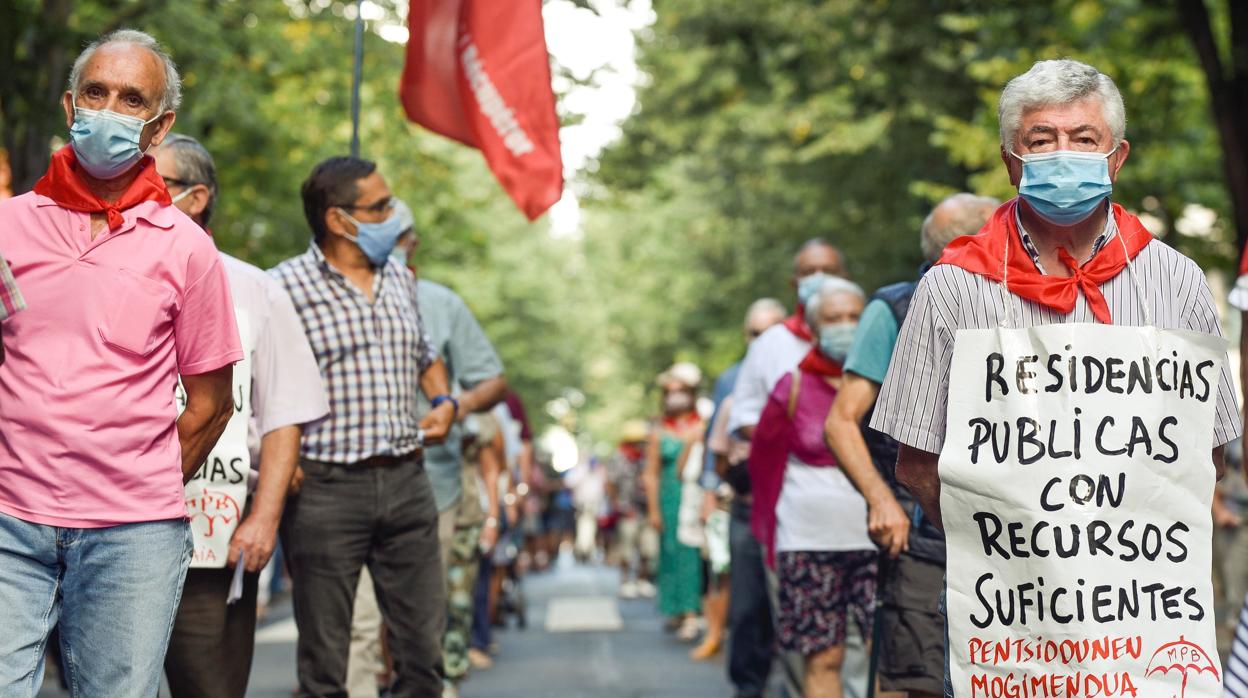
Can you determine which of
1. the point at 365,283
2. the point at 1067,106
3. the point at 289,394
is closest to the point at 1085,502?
the point at 1067,106

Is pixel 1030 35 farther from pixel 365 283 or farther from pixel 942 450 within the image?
pixel 942 450

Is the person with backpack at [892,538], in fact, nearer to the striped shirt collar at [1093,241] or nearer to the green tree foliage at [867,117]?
the striped shirt collar at [1093,241]

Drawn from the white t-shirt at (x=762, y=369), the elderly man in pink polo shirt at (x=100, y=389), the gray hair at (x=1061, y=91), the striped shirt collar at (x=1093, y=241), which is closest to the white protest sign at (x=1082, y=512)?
the striped shirt collar at (x=1093, y=241)

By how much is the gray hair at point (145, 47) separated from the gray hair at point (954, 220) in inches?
113

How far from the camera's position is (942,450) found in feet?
13.5

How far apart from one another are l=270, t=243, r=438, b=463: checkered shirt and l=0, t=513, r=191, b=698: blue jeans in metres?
2.01

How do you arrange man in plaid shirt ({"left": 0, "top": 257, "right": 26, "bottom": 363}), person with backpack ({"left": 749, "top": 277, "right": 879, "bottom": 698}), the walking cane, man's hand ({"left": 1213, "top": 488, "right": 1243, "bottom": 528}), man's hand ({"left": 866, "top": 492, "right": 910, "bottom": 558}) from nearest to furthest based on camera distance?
man in plaid shirt ({"left": 0, "top": 257, "right": 26, "bottom": 363}) → man's hand ({"left": 866, "top": 492, "right": 910, "bottom": 558}) → the walking cane → person with backpack ({"left": 749, "top": 277, "right": 879, "bottom": 698}) → man's hand ({"left": 1213, "top": 488, "right": 1243, "bottom": 528})

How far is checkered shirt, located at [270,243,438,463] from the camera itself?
6.27m

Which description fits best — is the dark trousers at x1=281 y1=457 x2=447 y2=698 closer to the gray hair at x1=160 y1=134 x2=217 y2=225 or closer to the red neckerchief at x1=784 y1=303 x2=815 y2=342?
the gray hair at x1=160 y1=134 x2=217 y2=225

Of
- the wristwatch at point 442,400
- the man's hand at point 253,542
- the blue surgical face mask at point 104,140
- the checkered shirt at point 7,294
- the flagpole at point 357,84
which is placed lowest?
the man's hand at point 253,542

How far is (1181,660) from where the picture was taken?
13.0ft

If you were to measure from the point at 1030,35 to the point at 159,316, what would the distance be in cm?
1370

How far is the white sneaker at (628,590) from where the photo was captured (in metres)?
23.1

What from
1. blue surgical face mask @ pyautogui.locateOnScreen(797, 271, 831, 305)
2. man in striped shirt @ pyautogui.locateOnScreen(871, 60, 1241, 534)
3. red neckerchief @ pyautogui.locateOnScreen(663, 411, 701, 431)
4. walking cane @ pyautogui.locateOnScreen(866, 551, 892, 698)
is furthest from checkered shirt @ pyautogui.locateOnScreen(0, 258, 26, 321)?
red neckerchief @ pyautogui.locateOnScreen(663, 411, 701, 431)
